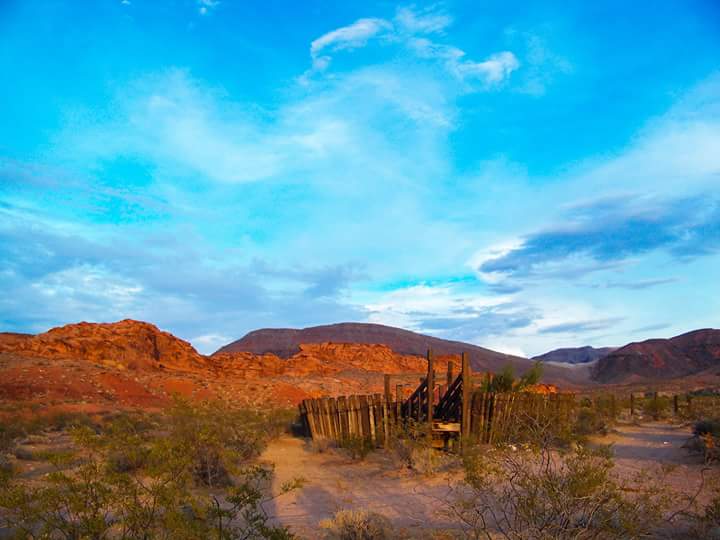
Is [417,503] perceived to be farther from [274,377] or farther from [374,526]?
[274,377]

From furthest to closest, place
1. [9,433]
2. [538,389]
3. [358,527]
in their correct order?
[538,389], [9,433], [358,527]

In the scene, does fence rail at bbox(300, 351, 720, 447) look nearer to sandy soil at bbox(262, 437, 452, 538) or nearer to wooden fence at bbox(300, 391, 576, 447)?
wooden fence at bbox(300, 391, 576, 447)

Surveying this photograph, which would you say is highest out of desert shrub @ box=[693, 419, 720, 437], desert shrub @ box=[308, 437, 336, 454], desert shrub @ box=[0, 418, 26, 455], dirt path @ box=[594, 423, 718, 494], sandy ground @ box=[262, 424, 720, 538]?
desert shrub @ box=[0, 418, 26, 455]

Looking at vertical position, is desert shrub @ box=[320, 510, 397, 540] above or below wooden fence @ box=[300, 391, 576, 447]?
below

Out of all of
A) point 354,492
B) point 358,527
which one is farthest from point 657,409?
point 358,527

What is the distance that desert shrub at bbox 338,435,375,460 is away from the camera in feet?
37.3

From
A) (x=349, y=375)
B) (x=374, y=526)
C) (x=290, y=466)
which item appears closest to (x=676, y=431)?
(x=290, y=466)

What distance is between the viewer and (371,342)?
65250 mm

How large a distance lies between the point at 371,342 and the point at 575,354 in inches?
2825

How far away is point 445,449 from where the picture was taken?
11297mm

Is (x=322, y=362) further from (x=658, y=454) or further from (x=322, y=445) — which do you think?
(x=658, y=454)

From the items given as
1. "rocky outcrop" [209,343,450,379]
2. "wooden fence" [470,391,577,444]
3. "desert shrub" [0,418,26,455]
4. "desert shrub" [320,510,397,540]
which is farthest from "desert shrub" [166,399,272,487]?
"rocky outcrop" [209,343,450,379]

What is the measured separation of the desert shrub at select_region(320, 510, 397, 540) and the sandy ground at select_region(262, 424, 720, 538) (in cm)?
21

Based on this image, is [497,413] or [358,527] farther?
[497,413]
